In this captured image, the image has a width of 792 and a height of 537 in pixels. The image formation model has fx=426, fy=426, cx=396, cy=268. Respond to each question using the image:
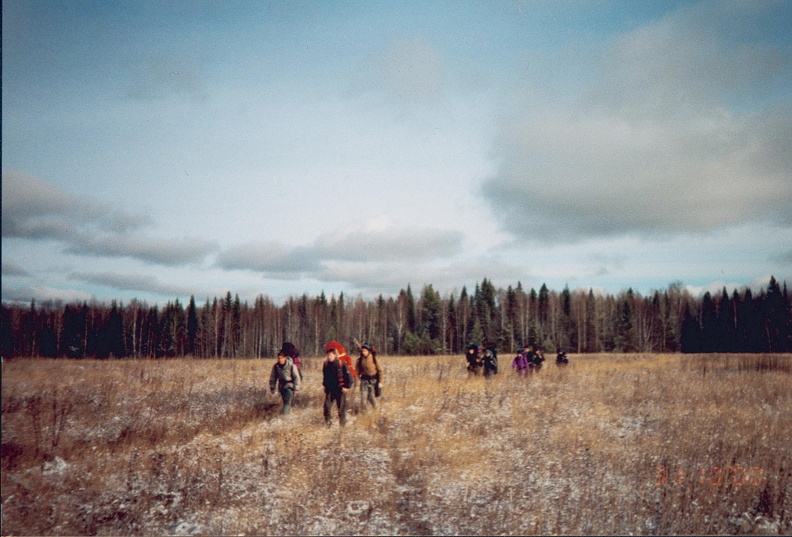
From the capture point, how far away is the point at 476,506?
837 cm

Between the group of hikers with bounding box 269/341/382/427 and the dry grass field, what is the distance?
A: 24.8 inches

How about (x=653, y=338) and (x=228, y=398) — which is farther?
(x=653, y=338)

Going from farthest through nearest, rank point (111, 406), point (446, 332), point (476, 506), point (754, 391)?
point (446, 332) → point (754, 391) → point (111, 406) → point (476, 506)

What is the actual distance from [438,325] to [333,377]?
6386cm

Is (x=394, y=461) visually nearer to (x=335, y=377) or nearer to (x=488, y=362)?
(x=335, y=377)

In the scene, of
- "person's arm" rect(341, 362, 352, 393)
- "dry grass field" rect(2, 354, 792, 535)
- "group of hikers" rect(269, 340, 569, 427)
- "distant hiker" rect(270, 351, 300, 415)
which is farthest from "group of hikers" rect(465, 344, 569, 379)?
"distant hiker" rect(270, 351, 300, 415)

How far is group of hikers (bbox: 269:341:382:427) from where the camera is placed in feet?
42.7

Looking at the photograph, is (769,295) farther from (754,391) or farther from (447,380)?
(447,380)

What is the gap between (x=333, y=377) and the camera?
1303 centimetres

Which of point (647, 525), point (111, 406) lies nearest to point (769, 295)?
point (647, 525)

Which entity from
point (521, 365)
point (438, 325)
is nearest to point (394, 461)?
point (521, 365)

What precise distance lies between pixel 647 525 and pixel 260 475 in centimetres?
773

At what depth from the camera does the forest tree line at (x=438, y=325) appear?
6588 cm

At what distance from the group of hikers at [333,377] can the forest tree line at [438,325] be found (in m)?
54.4
